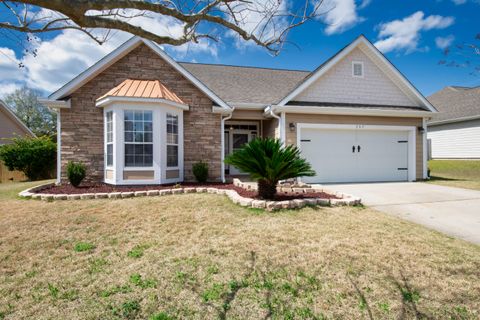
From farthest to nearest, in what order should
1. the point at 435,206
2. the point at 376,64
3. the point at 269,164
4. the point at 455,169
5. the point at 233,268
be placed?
the point at 455,169 → the point at 376,64 → the point at 435,206 → the point at 269,164 → the point at 233,268

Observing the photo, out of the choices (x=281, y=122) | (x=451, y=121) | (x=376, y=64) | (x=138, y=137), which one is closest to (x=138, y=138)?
(x=138, y=137)

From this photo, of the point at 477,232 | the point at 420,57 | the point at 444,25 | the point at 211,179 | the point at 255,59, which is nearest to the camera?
the point at 477,232

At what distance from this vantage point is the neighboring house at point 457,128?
15781 millimetres

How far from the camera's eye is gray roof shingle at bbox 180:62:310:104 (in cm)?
1139

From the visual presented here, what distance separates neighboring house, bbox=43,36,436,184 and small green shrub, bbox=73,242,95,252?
15.8 feet

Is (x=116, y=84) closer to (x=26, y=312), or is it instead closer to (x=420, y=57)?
(x=26, y=312)

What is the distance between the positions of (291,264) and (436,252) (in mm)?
2191

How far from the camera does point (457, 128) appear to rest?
1683 centimetres

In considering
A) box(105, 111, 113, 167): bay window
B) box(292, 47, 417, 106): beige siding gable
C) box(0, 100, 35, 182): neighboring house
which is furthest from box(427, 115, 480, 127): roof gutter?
box(0, 100, 35, 182): neighboring house

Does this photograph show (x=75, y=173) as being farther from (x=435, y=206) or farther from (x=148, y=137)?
(x=435, y=206)

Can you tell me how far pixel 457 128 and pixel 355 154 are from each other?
11.2 meters

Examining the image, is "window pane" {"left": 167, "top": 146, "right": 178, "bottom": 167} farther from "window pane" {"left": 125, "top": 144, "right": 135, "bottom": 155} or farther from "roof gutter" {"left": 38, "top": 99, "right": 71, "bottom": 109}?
"roof gutter" {"left": 38, "top": 99, "right": 71, "bottom": 109}

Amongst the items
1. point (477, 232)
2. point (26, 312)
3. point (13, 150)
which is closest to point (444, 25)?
point (477, 232)

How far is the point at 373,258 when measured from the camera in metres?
3.54
